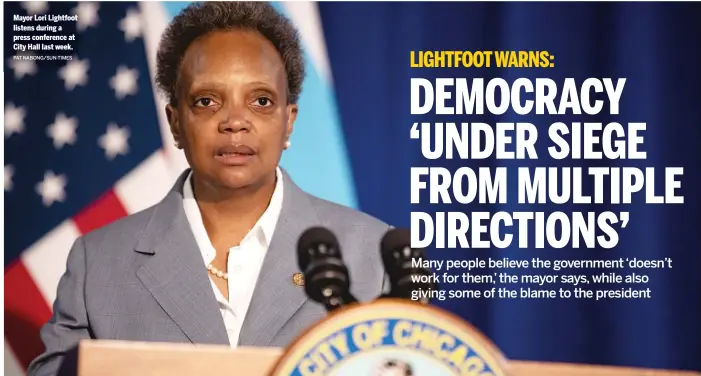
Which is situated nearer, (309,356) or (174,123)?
(309,356)

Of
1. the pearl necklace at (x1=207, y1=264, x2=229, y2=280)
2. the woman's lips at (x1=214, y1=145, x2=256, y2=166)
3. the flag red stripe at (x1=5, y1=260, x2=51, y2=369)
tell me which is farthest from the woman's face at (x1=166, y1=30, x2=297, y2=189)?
the flag red stripe at (x1=5, y1=260, x2=51, y2=369)

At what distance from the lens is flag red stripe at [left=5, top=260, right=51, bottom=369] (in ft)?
7.07

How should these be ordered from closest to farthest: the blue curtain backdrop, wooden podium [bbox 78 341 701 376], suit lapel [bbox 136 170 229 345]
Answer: wooden podium [bbox 78 341 701 376] < suit lapel [bbox 136 170 229 345] < the blue curtain backdrop

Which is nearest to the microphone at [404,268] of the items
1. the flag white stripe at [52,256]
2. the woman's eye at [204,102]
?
the woman's eye at [204,102]

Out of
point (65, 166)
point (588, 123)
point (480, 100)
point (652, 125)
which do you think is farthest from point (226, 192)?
point (652, 125)

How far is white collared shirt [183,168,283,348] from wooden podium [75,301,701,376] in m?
0.09

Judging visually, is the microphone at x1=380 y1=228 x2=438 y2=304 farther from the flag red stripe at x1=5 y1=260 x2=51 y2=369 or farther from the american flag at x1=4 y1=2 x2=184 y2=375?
the flag red stripe at x1=5 y1=260 x2=51 y2=369

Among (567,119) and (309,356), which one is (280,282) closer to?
(309,356)

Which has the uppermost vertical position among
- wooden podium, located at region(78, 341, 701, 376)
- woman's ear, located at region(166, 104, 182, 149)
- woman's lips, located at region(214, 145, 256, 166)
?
woman's ear, located at region(166, 104, 182, 149)

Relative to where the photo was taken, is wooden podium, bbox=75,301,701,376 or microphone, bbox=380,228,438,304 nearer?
wooden podium, bbox=75,301,701,376

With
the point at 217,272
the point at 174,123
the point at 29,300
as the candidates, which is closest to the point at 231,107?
the point at 174,123

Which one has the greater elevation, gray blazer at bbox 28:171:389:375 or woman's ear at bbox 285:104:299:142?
woman's ear at bbox 285:104:299:142

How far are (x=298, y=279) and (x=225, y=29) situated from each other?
67 centimetres

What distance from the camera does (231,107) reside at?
2047 millimetres
